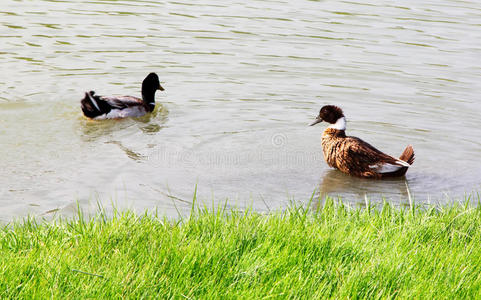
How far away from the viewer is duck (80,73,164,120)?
34.0 feet

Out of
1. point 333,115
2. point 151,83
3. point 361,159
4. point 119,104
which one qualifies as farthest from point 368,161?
point 151,83

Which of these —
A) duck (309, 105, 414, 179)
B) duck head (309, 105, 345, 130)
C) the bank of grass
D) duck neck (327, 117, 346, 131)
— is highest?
duck head (309, 105, 345, 130)

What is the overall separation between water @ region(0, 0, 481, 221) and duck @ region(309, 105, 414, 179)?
0.16m

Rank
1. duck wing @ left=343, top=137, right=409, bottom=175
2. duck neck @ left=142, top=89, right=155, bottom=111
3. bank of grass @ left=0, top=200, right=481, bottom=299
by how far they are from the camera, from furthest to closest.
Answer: duck neck @ left=142, top=89, right=155, bottom=111 < duck wing @ left=343, top=137, right=409, bottom=175 < bank of grass @ left=0, top=200, right=481, bottom=299

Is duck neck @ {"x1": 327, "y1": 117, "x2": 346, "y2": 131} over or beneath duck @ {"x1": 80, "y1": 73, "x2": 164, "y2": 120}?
over

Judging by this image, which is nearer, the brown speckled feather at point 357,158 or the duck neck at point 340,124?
the brown speckled feather at point 357,158

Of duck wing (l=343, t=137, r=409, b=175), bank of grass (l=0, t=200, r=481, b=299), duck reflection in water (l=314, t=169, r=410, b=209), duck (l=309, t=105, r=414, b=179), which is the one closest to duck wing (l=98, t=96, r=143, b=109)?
duck (l=309, t=105, r=414, b=179)

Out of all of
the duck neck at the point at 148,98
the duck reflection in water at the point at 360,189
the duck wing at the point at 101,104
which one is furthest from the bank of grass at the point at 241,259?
the duck neck at the point at 148,98

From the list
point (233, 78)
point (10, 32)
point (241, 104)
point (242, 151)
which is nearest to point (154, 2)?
point (10, 32)

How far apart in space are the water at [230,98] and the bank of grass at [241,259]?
0.86 metres

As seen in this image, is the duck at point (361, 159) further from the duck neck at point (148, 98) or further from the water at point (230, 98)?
the duck neck at point (148, 98)

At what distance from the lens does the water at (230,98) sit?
26.6 feet

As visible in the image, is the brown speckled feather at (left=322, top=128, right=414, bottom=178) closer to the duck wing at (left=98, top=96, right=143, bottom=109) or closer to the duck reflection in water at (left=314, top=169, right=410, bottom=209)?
the duck reflection in water at (left=314, top=169, right=410, bottom=209)

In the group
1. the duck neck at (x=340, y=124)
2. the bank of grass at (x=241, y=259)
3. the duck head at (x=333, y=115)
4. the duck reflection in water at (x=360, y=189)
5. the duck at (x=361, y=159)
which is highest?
the duck head at (x=333, y=115)
